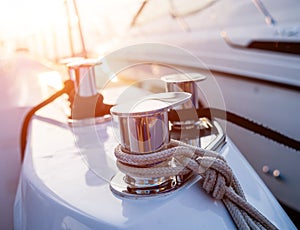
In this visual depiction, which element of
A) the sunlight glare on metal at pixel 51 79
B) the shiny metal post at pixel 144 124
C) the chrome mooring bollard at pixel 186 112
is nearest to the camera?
the shiny metal post at pixel 144 124

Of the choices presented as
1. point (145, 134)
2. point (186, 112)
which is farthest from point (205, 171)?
point (186, 112)

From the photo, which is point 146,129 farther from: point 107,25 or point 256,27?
point 107,25

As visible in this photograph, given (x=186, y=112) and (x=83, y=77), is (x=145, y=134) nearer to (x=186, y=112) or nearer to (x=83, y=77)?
(x=186, y=112)

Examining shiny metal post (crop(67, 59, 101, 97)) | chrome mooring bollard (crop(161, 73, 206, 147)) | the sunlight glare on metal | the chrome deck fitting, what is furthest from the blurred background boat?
the chrome deck fitting

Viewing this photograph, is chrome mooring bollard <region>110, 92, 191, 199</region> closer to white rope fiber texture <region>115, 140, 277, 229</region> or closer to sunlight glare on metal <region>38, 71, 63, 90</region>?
white rope fiber texture <region>115, 140, 277, 229</region>

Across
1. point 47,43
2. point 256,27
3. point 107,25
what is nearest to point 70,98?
point 256,27

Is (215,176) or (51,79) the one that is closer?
(215,176)

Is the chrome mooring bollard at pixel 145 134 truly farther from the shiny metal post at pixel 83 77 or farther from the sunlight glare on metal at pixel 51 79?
the sunlight glare on metal at pixel 51 79

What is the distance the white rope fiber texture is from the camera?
0.52 metres

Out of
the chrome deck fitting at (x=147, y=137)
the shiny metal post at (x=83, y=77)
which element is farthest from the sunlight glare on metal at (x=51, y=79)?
the chrome deck fitting at (x=147, y=137)

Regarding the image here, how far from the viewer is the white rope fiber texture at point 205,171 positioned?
0.52 metres

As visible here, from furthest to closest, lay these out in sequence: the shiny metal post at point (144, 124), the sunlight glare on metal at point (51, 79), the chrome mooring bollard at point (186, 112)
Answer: the sunlight glare on metal at point (51, 79), the chrome mooring bollard at point (186, 112), the shiny metal post at point (144, 124)

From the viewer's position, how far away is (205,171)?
0.54m

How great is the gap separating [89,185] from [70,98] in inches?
18.9
